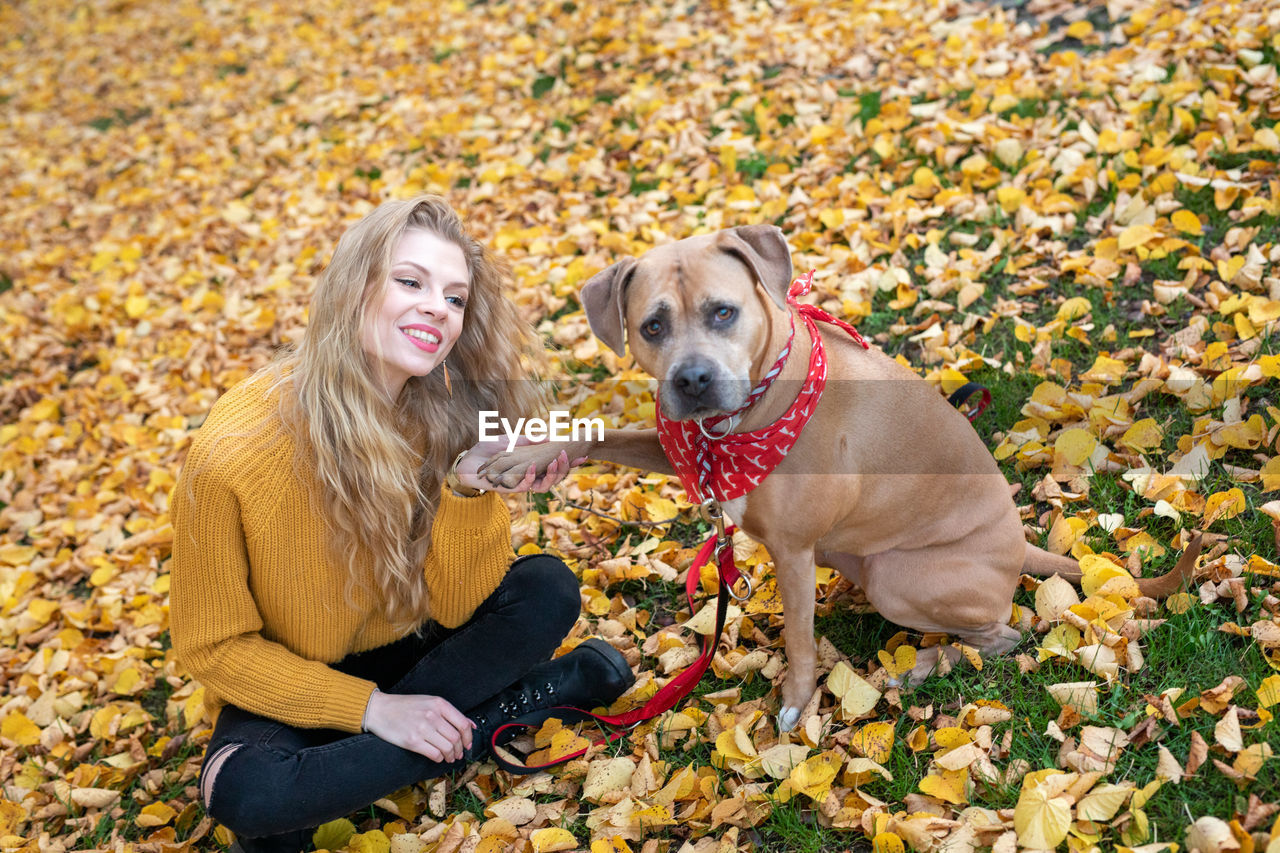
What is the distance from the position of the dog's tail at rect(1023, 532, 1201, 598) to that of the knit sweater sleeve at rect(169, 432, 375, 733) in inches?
95.6

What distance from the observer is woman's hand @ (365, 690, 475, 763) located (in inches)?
122

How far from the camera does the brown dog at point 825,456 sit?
118 inches

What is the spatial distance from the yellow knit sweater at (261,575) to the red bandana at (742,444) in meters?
0.74

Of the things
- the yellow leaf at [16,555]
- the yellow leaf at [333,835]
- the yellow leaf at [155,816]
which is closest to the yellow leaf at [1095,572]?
the yellow leaf at [333,835]

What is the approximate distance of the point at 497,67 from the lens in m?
8.18

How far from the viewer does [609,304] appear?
10.5 feet

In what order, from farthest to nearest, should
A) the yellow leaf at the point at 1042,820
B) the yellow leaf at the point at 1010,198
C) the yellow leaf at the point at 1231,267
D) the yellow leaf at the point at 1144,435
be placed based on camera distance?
the yellow leaf at the point at 1010,198 < the yellow leaf at the point at 1231,267 < the yellow leaf at the point at 1144,435 < the yellow leaf at the point at 1042,820

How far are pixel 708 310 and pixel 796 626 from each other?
3.69ft

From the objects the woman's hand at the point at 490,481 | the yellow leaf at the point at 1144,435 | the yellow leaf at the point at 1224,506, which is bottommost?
the yellow leaf at the point at 1224,506

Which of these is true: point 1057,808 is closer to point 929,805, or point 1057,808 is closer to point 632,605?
point 929,805

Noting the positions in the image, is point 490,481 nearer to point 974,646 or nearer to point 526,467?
point 526,467

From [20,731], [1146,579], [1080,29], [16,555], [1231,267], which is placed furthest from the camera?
[1080,29]

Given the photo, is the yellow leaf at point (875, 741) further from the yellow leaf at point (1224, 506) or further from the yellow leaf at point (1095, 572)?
the yellow leaf at point (1224, 506)

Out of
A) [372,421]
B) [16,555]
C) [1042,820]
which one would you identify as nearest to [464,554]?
[372,421]
